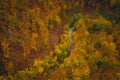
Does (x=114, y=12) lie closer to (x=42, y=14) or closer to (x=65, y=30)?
(x=65, y=30)

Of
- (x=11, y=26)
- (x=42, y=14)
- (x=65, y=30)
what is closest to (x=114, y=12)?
(x=65, y=30)

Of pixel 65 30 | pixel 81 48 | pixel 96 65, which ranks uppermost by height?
pixel 65 30

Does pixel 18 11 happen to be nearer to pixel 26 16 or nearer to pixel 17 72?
pixel 26 16

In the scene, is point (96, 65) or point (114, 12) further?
point (114, 12)

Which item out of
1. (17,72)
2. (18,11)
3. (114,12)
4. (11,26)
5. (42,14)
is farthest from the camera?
(114,12)

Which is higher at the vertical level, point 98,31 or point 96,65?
point 98,31

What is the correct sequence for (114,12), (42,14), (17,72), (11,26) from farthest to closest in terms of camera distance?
(114,12) < (42,14) < (11,26) < (17,72)
